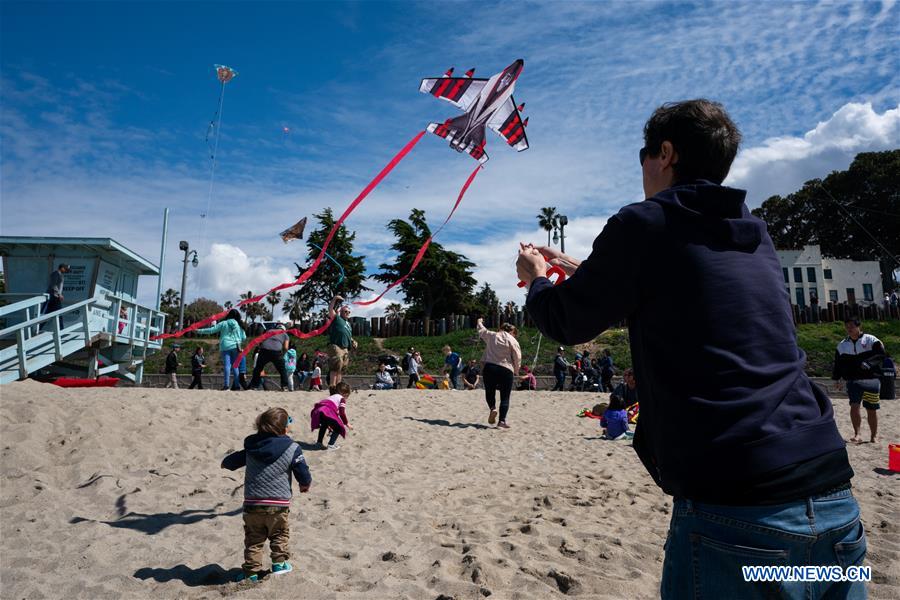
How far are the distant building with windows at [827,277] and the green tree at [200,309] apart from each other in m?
52.2

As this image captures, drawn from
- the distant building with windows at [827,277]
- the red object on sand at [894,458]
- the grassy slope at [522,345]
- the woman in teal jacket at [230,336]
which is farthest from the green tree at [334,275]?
the distant building with windows at [827,277]

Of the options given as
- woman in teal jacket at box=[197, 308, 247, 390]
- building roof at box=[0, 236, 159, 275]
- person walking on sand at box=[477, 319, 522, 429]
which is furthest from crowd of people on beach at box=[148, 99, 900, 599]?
building roof at box=[0, 236, 159, 275]

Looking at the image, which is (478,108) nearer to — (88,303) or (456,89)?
(456,89)

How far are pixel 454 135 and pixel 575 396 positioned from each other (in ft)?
40.2

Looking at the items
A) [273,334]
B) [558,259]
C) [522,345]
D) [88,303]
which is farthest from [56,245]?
[522,345]

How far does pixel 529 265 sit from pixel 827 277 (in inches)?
2466

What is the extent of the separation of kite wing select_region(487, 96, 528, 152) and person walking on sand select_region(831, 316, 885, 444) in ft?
19.2

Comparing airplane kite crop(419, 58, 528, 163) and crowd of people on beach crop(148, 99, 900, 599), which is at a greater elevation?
airplane kite crop(419, 58, 528, 163)

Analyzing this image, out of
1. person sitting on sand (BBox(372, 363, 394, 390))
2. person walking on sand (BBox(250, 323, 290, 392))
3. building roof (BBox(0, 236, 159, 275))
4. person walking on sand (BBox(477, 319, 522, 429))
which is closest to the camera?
person walking on sand (BBox(477, 319, 522, 429))

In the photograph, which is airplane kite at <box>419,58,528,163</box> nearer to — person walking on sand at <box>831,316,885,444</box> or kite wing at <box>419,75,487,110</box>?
kite wing at <box>419,75,487,110</box>

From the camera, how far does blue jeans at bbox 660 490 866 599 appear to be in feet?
4.35

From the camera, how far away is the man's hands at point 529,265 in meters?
1.94

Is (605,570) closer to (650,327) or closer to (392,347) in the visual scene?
(650,327)

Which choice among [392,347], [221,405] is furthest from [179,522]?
[392,347]
